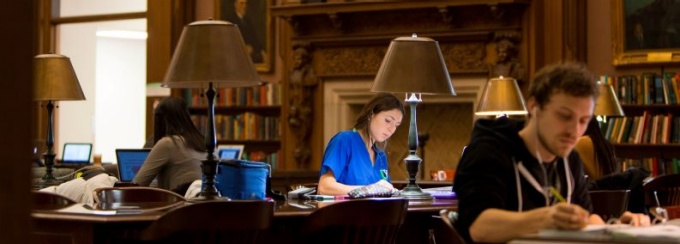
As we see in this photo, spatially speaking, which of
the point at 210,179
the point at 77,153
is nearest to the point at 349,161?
the point at 210,179

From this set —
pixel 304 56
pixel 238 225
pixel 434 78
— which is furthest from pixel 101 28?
pixel 238 225

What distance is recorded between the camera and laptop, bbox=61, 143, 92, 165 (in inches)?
434

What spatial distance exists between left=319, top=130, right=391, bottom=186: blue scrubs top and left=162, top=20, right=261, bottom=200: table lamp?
1.10 meters

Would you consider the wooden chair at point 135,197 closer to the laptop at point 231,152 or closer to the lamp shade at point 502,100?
the lamp shade at point 502,100

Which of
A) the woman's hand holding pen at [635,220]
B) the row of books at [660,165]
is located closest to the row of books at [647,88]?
the row of books at [660,165]

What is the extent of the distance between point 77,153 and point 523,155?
9093mm

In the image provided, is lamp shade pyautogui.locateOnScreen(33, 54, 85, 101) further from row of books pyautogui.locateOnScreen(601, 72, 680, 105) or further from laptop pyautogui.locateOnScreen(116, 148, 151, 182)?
row of books pyautogui.locateOnScreen(601, 72, 680, 105)

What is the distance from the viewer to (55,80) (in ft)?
18.6

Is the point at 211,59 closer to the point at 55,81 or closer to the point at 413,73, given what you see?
the point at 413,73

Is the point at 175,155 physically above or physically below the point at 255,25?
below

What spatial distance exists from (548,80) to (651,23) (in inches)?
265

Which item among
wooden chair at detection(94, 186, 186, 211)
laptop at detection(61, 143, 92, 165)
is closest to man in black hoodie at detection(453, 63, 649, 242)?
wooden chair at detection(94, 186, 186, 211)

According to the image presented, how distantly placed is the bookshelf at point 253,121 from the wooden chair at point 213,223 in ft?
22.5

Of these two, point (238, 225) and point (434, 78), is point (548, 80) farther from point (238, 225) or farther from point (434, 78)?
point (434, 78)
